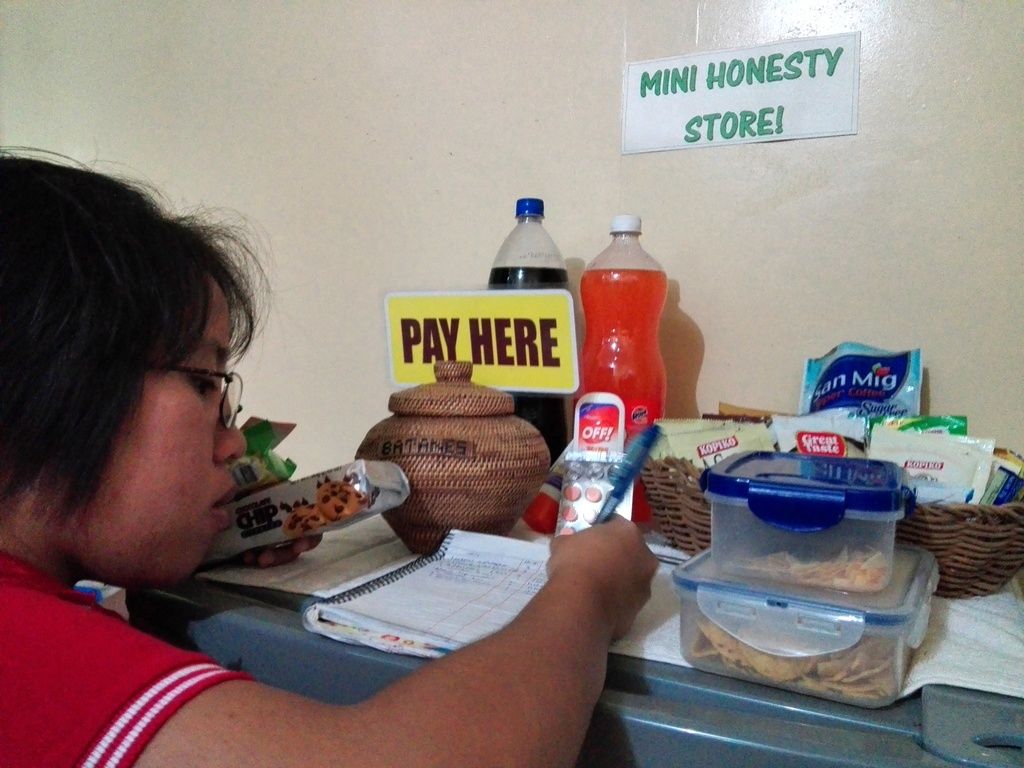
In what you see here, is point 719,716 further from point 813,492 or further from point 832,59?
point 832,59

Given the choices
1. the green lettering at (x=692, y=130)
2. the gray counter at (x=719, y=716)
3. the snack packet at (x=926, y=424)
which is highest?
the green lettering at (x=692, y=130)

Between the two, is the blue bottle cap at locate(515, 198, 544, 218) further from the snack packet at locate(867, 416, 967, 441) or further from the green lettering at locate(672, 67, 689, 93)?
the snack packet at locate(867, 416, 967, 441)

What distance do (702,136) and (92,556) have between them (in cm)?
82

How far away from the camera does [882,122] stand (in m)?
0.88

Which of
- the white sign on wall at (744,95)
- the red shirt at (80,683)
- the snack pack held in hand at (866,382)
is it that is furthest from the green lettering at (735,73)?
the red shirt at (80,683)

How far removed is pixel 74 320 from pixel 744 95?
2.65 feet

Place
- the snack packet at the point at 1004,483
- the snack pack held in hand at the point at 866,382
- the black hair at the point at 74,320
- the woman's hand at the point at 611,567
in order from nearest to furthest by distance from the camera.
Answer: the black hair at the point at 74,320 < the woman's hand at the point at 611,567 < the snack packet at the point at 1004,483 < the snack pack held in hand at the point at 866,382

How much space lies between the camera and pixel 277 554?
72 centimetres

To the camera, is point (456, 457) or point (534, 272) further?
point (534, 272)

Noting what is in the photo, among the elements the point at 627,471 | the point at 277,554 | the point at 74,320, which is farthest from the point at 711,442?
the point at 74,320

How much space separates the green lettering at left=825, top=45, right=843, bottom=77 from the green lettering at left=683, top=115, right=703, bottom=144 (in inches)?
6.2

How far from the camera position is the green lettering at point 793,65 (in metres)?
0.91

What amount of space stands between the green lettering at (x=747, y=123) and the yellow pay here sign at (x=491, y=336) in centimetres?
34

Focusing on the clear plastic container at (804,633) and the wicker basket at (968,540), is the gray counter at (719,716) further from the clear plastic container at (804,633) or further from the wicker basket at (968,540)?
the wicker basket at (968,540)
